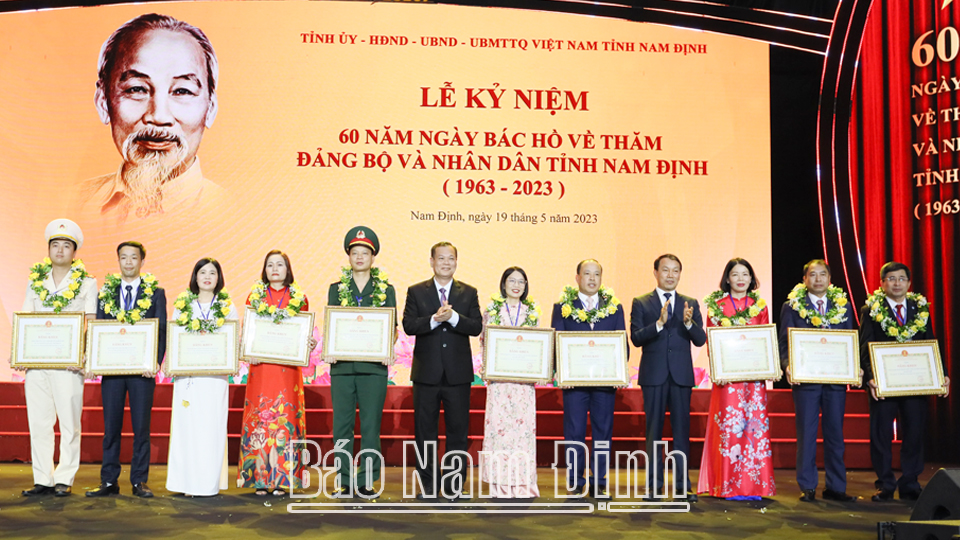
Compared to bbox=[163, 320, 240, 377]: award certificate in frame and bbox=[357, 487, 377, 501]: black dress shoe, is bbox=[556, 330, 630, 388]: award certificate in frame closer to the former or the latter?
bbox=[357, 487, 377, 501]: black dress shoe

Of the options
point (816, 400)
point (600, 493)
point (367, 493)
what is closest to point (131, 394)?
point (367, 493)

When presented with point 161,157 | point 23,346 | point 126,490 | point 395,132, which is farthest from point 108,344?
point 395,132

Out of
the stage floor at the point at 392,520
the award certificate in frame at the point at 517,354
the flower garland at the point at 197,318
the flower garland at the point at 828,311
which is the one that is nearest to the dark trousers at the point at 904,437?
the stage floor at the point at 392,520

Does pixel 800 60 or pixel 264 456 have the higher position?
pixel 800 60

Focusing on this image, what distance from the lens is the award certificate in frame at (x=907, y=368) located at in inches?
205

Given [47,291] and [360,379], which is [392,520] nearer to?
[360,379]

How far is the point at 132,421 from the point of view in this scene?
4934 mm

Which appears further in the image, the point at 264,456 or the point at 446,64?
the point at 446,64

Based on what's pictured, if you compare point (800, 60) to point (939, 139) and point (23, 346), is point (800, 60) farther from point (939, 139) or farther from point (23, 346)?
point (23, 346)

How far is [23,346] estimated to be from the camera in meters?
4.95

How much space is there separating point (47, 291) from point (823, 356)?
4699 mm

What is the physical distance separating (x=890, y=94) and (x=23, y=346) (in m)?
6.96

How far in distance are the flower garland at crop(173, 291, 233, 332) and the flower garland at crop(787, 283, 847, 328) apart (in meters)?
3.48

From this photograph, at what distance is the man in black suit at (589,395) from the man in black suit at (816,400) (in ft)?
3.60
